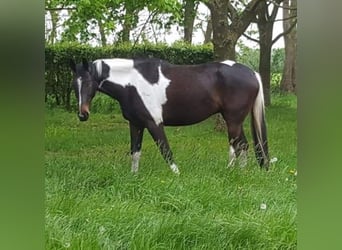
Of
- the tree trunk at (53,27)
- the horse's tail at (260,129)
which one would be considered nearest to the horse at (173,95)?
the horse's tail at (260,129)

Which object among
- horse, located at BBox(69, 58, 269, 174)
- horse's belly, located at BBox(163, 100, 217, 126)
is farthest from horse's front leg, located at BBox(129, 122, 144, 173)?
horse's belly, located at BBox(163, 100, 217, 126)

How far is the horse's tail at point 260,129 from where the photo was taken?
1.72 m

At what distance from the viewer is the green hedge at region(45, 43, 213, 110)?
1636 millimetres

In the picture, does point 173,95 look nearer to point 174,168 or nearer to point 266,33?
point 174,168

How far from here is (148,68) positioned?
1778mm

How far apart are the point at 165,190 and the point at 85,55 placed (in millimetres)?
595

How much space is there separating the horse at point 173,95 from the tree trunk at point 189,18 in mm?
129

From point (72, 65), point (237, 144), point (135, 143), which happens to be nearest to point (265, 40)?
point (237, 144)

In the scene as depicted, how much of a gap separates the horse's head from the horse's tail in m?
0.63

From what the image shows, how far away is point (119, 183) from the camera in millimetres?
1708

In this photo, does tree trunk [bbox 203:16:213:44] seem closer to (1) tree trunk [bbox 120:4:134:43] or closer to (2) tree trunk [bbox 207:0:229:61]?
(2) tree trunk [bbox 207:0:229:61]
